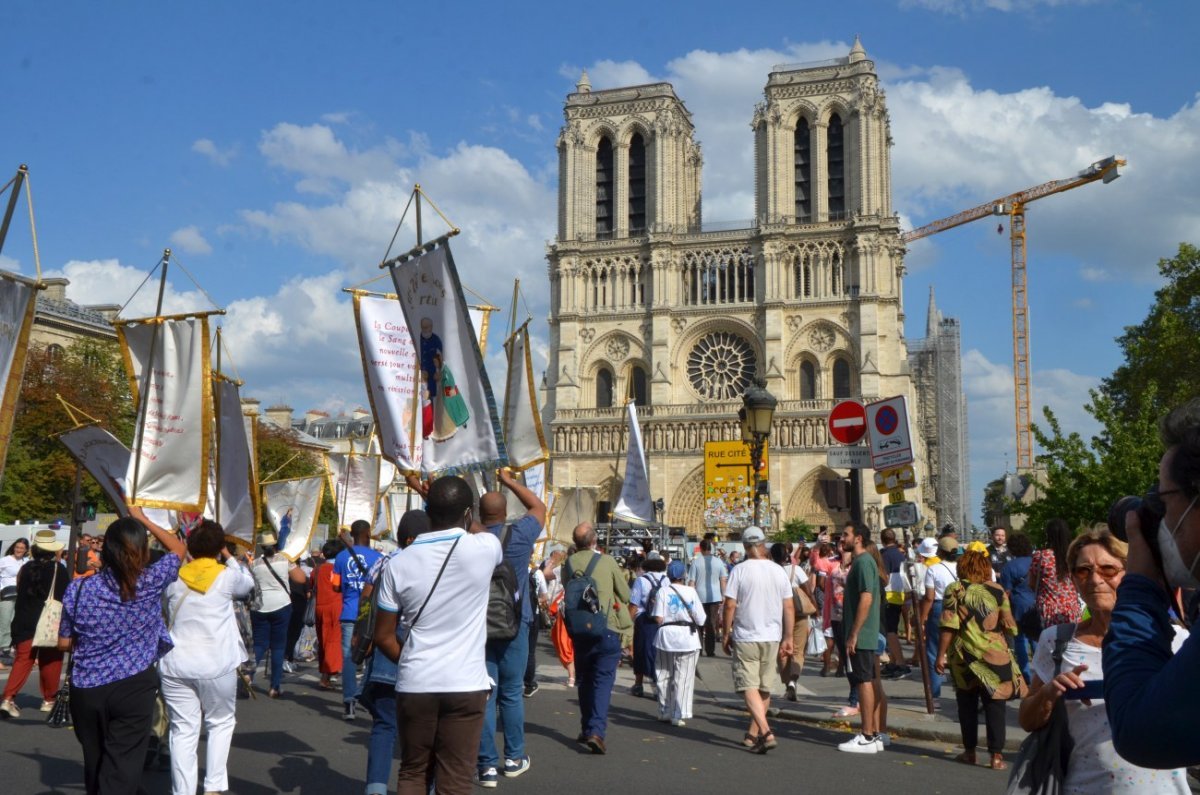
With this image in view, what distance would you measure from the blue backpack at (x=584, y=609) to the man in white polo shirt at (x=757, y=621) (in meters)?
1.05

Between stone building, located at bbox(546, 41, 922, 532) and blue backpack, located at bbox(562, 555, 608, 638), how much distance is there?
43449mm

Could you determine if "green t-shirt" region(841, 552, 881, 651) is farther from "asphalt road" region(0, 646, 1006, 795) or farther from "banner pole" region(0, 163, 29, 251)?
"banner pole" region(0, 163, 29, 251)

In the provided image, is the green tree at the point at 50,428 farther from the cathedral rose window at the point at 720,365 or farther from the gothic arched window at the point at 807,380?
the gothic arched window at the point at 807,380

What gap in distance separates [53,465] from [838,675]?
2813 cm

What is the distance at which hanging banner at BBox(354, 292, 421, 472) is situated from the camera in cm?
812

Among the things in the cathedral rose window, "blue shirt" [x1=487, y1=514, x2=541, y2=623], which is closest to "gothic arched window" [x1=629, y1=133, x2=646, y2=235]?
the cathedral rose window

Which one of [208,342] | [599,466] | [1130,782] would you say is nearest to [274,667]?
[208,342]

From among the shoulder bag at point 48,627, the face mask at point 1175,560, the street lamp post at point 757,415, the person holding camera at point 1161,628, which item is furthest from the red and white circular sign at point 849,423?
the face mask at point 1175,560

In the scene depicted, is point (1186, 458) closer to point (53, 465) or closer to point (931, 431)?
point (53, 465)

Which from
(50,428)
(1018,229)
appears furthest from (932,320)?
(50,428)

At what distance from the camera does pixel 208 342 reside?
9469 mm

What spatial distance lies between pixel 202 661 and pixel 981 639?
4727 mm

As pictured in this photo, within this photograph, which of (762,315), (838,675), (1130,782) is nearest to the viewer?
(1130,782)

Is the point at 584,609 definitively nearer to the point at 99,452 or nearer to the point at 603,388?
the point at 99,452
